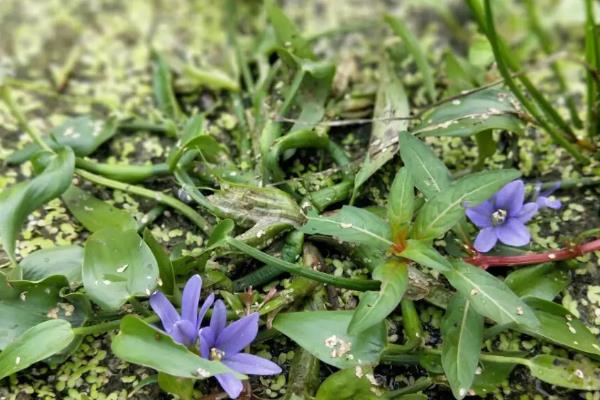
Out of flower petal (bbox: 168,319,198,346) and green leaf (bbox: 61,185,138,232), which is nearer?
flower petal (bbox: 168,319,198,346)

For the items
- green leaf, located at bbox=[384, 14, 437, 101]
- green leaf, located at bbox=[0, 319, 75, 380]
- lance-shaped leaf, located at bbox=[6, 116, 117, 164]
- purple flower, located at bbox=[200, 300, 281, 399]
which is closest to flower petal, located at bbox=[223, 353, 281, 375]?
purple flower, located at bbox=[200, 300, 281, 399]

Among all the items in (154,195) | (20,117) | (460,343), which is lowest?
(460,343)

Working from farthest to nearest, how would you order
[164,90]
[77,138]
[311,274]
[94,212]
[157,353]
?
1. [164,90]
2. [77,138]
3. [94,212]
4. [311,274]
5. [157,353]

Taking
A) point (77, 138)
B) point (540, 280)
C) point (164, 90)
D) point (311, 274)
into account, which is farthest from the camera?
point (164, 90)

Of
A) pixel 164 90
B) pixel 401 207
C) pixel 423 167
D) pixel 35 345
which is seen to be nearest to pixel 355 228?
pixel 401 207

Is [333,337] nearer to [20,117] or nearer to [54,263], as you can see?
[54,263]

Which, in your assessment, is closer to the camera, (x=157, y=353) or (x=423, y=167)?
(x=157, y=353)

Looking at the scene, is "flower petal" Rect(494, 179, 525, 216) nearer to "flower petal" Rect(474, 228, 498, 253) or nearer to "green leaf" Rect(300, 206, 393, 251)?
"flower petal" Rect(474, 228, 498, 253)
